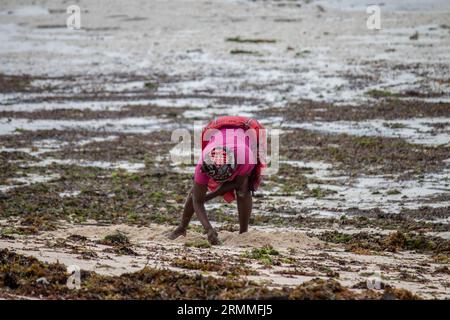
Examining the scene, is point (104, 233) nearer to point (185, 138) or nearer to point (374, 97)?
point (185, 138)

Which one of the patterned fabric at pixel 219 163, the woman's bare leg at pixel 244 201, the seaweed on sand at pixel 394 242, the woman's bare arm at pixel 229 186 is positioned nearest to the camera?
the patterned fabric at pixel 219 163

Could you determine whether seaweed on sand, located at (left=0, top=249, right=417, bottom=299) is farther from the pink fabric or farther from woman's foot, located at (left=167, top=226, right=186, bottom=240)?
woman's foot, located at (left=167, top=226, right=186, bottom=240)

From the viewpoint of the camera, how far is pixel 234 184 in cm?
921

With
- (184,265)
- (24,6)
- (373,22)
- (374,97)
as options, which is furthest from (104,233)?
(24,6)

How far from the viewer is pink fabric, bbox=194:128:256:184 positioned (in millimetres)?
8914

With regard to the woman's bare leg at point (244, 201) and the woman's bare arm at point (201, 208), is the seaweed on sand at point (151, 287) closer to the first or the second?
the woman's bare arm at point (201, 208)

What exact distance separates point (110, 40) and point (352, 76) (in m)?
13.3

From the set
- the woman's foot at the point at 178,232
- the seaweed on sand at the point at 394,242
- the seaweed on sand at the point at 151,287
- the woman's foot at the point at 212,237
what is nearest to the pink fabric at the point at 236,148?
the woman's foot at the point at 212,237

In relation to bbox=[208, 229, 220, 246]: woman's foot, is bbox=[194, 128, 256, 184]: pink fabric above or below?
above

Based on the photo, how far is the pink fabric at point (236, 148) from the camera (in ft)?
29.2

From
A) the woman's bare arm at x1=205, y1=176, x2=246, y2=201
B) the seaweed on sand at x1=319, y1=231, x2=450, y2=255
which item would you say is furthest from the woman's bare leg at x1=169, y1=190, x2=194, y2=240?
the seaweed on sand at x1=319, y1=231, x2=450, y2=255

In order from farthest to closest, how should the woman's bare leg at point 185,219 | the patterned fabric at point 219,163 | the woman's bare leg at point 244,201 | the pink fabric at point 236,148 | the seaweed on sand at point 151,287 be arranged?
the woman's bare leg at point 185,219
the woman's bare leg at point 244,201
the pink fabric at point 236,148
the patterned fabric at point 219,163
the seaweed on sand at point 151,287

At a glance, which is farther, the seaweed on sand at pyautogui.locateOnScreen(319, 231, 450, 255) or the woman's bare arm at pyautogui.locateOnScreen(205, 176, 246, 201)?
the seaweed on sand at pyautogui.locateOnScreen(319, 231, 450, 255)

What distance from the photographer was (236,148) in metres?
8.93
